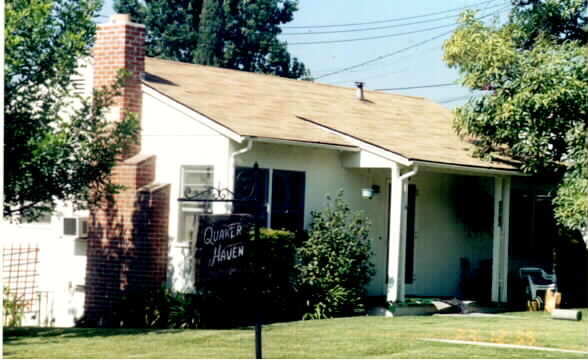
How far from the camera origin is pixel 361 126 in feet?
65.4

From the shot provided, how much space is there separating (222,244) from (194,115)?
14.5 feet

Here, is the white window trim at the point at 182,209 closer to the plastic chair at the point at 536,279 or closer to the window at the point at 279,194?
the window at the point at 279,194

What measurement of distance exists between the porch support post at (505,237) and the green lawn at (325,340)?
9.24 feet

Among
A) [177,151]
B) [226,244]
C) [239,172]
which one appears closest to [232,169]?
[239,172]

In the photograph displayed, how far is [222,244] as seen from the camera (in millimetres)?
13539

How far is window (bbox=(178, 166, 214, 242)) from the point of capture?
57.0ft

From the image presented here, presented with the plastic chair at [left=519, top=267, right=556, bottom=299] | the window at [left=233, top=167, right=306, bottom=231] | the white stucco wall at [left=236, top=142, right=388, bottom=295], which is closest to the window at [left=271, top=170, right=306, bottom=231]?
the window at [left=233, top=167, right=306, bottom=231]

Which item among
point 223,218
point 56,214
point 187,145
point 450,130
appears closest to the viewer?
point 223,218

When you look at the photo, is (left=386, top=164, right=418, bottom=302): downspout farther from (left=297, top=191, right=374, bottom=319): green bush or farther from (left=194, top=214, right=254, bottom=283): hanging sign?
(left=194, top=214, right=254, bottom=283): hanging sign

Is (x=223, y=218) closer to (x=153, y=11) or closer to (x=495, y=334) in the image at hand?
(x=495, y=334)

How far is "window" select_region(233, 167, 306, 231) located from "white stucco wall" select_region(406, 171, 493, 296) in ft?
10.4

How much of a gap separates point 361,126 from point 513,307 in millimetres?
4665

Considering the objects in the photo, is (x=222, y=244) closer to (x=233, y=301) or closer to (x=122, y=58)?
(x=233, y=301)

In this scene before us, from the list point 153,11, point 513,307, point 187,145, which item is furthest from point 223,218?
point 153,11
